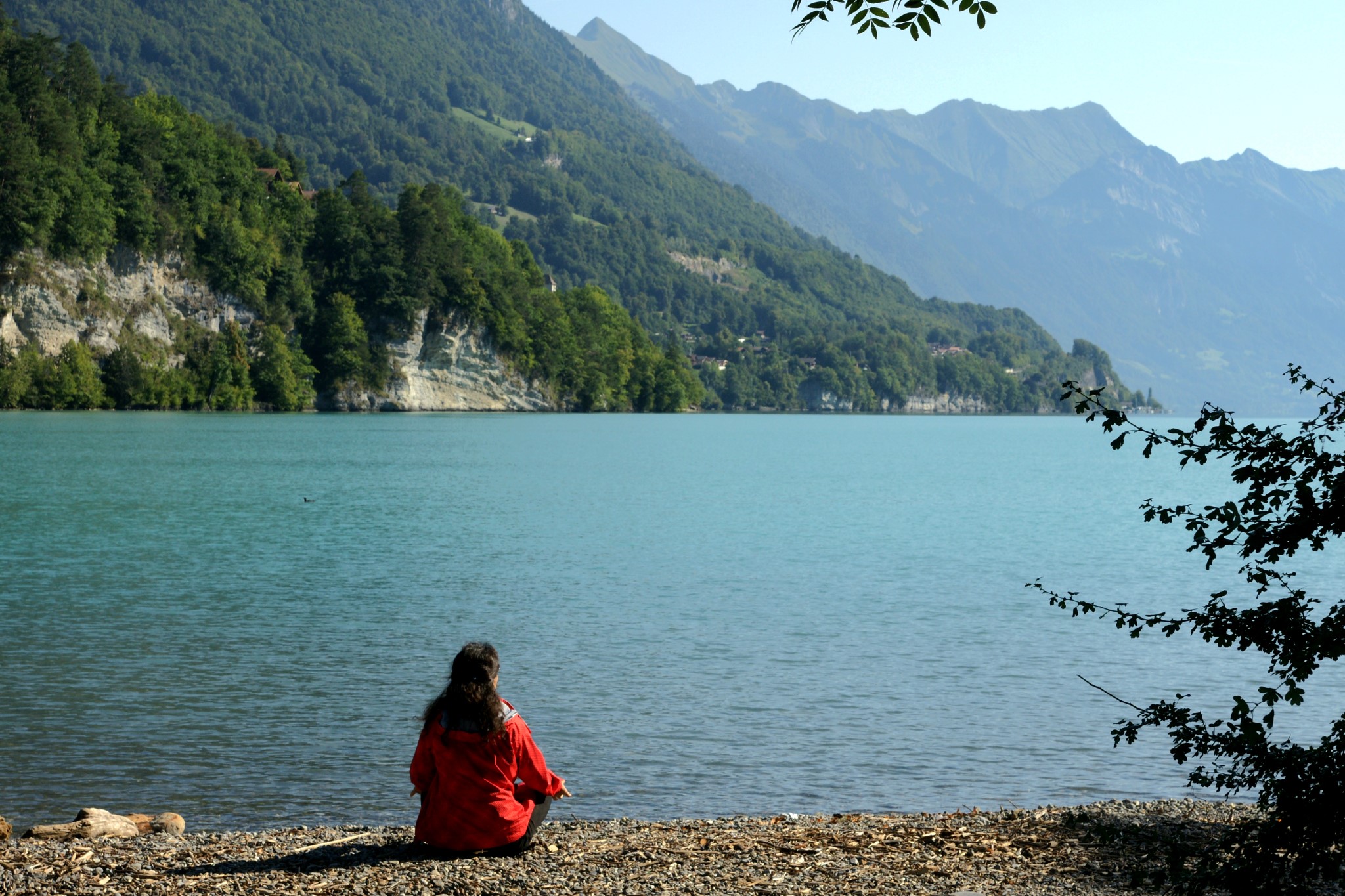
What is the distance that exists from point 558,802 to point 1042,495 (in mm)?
57204

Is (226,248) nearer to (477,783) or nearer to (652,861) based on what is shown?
(477,783)

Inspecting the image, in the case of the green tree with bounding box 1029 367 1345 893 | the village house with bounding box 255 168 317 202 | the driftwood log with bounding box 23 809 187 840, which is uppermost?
the village house with bounding box 255 168 317 202

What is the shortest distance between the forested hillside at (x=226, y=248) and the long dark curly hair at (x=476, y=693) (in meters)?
107

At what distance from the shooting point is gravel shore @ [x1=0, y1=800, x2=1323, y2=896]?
340 inches

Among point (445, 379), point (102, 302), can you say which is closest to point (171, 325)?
point (102, 302)

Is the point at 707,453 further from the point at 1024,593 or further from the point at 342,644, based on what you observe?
the point at 342,644

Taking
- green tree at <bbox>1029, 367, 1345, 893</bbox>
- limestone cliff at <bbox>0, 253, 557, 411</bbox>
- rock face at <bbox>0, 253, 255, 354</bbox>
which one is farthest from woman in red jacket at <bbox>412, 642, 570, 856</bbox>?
limestone cliff at <bbox>0, 253, 557, 411</bbox>

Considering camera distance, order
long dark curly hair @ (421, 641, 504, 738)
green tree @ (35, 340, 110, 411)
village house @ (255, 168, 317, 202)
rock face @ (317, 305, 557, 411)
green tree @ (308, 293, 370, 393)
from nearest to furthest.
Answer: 1. long dark curly hair @ (421, 641, 504, 738)
2. green tree @ (35, 340, 110, 411)
3. green tree @ (308, 293, 370, 393)
4. village house @ (255, 168, 317, 202)
5. rock face @ (317, 305, 557, 411)

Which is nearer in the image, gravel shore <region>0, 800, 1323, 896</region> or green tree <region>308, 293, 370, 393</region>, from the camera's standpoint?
gravel shore <region>0, 800, 1323, 896</region>

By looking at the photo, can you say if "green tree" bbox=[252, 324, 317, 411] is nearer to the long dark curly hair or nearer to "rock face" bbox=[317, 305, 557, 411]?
"rock face" bbox=[317, 305, 557, 411]

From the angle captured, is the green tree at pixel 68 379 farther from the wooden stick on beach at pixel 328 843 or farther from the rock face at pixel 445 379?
the wooden stick on beach at pixel 328 843

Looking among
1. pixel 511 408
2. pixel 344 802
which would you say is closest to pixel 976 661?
pixel 344 802

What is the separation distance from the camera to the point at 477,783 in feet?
30.4

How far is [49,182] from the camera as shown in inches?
4205
